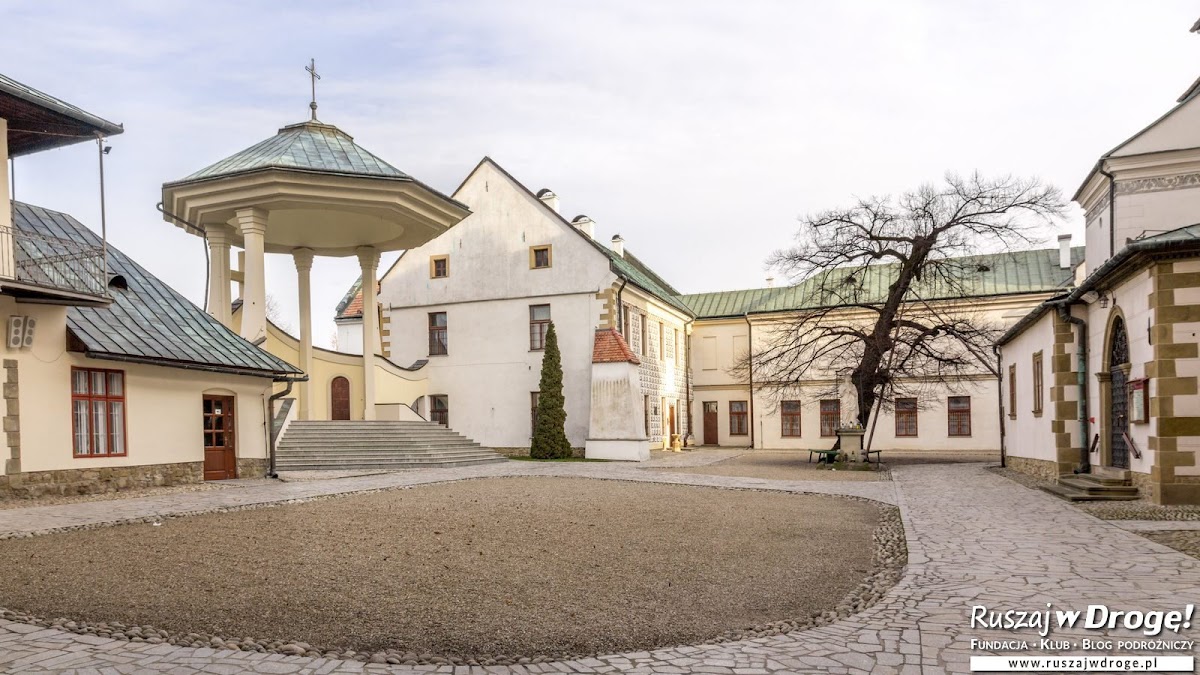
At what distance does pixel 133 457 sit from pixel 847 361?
27541 millimetres

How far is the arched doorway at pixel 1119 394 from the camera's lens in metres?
14.3

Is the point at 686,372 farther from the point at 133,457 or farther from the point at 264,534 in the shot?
the point at 264,534

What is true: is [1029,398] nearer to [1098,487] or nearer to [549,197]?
[1098,487]

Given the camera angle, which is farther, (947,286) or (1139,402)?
(947,286)

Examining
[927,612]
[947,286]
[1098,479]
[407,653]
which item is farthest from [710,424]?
[407,653]

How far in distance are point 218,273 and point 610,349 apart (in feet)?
40.0

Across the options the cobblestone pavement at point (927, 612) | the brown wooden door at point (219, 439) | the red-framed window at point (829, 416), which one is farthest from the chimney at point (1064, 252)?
the brown wooden door at point (219, 439)

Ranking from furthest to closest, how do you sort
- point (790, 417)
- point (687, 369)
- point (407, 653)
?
point (687, 369), point (790, 417), point (407, 653)

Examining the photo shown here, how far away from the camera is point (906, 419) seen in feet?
118

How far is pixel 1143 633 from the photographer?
5328 mm

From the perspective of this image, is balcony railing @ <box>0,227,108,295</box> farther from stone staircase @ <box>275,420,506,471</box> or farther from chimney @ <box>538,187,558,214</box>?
chimney @ <box>538,187,558,214</box>

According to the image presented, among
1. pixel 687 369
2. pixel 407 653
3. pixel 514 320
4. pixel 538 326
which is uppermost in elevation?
pixel 514 320

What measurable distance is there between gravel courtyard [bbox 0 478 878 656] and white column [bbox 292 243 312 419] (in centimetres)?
1379

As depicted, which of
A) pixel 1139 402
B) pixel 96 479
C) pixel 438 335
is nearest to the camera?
pixel 1139 402
